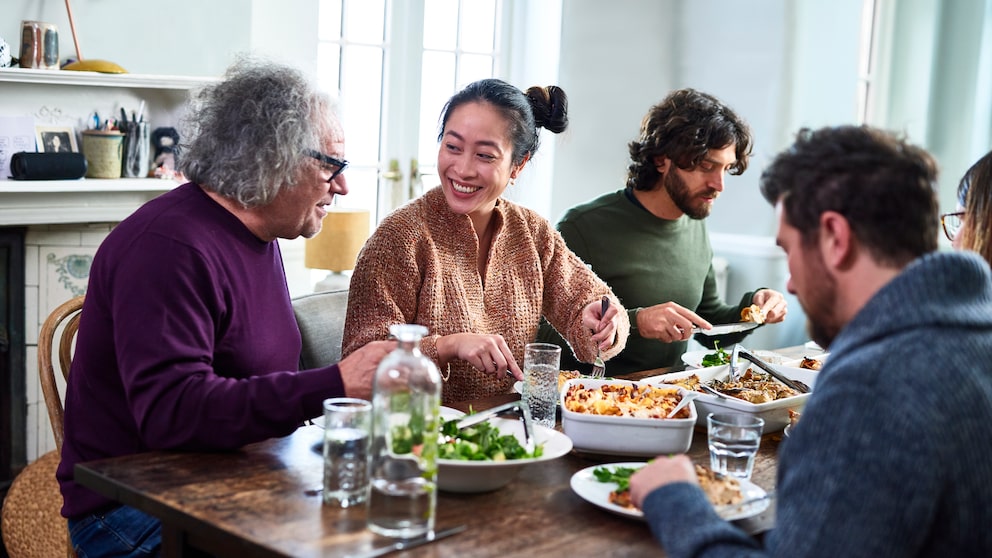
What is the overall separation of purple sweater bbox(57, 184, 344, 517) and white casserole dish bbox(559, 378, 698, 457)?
0.38 metres

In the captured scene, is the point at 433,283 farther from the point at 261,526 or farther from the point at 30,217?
the point at 30,217

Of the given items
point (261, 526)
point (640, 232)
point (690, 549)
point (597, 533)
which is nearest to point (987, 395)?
point (690, 549)

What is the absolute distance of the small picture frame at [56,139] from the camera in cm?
325

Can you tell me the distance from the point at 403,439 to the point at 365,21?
3506 millimetres

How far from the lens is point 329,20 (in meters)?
4.36

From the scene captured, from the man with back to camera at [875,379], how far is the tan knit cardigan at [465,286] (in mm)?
902

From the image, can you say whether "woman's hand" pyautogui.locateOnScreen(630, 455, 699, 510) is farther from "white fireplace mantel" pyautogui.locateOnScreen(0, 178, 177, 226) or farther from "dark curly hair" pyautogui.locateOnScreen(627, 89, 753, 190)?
"white fireplace mantel" pyautogui.locateOnScreen(0, 178, 177, 226)

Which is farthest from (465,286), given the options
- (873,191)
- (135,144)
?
(135,144)

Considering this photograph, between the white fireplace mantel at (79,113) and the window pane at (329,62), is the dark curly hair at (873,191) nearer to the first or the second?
the white fireplace mantel at (79,113)

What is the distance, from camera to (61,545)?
239 centimetres

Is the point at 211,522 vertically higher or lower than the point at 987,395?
lower

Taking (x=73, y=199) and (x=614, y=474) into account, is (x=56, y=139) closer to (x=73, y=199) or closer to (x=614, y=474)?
(x=73, y=199)

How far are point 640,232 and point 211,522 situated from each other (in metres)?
1.85

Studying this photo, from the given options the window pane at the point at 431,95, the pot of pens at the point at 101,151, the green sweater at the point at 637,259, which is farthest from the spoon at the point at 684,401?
the window pane at the point at 431,95
